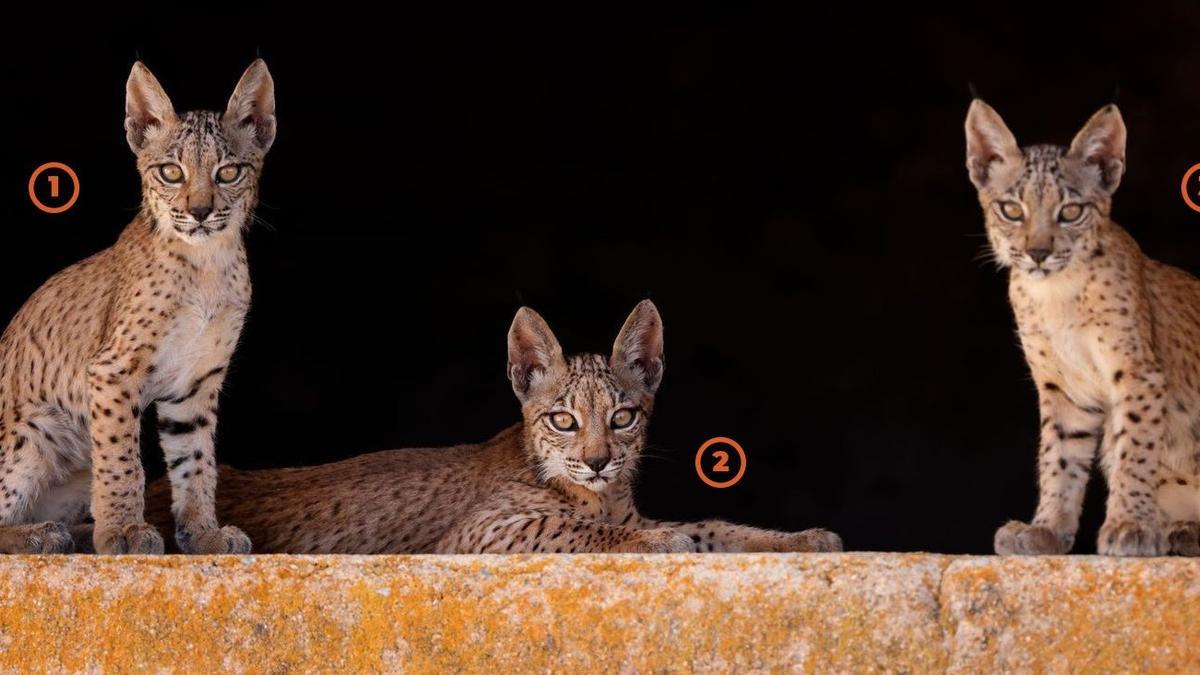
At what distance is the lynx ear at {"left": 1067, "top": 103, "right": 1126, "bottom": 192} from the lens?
6.11 meters

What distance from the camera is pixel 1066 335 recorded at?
613 centimetres

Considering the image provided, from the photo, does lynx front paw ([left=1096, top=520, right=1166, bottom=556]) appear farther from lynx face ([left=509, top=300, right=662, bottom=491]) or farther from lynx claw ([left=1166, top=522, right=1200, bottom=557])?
lynx face ([left=509, top=300, right=662, bottom=491])

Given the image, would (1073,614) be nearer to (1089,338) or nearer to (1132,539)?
(1132,539)

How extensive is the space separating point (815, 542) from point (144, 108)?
314 cm

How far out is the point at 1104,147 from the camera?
20.2ft

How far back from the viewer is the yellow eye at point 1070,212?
240 inches

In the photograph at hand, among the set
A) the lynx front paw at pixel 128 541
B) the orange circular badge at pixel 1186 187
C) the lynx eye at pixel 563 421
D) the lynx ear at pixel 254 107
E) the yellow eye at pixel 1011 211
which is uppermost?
the orange circular badge at pixel 1186 187

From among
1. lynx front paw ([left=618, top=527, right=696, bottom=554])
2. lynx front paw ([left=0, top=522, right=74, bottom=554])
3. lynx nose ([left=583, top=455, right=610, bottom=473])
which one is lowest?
lynx front paw ([left=0, top=522, right=74, bottom=554])

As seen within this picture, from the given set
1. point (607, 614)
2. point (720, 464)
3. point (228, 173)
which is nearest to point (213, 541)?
point (228, 173)

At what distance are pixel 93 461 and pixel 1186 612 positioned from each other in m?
3.99

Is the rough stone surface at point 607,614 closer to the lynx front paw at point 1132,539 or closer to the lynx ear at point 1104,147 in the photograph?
the lynx front paw at point 1132,539

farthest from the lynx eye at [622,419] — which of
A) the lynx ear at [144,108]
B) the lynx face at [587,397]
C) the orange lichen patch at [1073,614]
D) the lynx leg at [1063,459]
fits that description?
the orange lichen patch at [1073,614]

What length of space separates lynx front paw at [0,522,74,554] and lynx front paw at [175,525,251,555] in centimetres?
45

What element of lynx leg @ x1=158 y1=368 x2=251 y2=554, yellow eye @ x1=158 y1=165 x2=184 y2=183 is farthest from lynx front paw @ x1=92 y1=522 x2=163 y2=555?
yellow eye @ x1=158 y1=165 x2=184 y2=183
